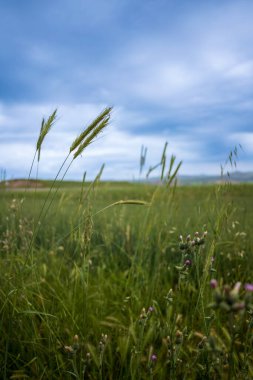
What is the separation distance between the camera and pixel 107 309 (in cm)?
273

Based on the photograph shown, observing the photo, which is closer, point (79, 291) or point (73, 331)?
point (73, 331)

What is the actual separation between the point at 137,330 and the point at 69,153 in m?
1.36

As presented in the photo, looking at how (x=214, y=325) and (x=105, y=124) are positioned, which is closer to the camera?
(x=105, y=124)

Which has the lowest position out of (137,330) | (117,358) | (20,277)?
(117,358)

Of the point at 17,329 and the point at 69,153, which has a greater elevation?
the point at 69,153

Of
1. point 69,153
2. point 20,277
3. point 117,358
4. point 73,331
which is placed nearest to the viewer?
point 69,153

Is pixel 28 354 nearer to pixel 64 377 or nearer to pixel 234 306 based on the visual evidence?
pixel 64 377

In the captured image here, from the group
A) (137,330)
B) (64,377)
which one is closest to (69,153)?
(64,377)

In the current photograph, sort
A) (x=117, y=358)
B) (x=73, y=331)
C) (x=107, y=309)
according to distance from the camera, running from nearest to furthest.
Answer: (x=73, y=331), (x=117, y=358), (x=107, y=309)

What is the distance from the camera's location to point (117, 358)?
2244mm

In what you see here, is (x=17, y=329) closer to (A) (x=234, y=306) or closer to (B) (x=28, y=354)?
(B) (x=28, y=354)

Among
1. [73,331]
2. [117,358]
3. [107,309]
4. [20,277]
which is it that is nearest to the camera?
[20,277]

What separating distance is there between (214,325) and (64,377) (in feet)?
4.44

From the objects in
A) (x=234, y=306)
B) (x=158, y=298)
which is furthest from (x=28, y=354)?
(x=234, y=306)
